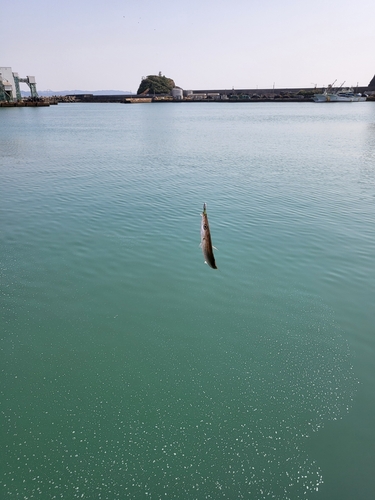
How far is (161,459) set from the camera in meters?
8.22

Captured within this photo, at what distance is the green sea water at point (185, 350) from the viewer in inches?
316

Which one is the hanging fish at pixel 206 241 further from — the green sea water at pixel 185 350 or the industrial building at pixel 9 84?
the industrial building at pixel 9 84

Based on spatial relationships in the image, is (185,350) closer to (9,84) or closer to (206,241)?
(206,241)

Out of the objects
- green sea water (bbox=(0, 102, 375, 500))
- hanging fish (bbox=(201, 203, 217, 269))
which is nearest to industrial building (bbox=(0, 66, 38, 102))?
green sea water (bbox=(0, 102, 375, 500))

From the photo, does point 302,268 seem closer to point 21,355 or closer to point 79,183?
point 21,355

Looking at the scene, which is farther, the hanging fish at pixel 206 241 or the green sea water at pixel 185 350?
the green sea water at pixel 185 350

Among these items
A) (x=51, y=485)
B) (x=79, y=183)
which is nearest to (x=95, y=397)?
(x=51, y=485)

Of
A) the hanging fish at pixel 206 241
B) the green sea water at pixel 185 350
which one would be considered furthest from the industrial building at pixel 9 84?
the hanging fish at pixel 206 241

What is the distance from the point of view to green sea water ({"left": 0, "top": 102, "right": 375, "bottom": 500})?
8.03m

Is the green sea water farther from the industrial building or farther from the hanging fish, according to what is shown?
the industrial building

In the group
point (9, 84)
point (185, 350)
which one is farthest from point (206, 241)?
point (9, 84)

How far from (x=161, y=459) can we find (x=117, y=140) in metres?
60.5

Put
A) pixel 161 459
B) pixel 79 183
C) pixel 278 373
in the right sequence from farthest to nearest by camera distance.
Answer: pixel 79 183 < pixel 278 373 < pixel 161 459

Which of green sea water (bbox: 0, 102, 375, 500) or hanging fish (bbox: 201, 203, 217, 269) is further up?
hanging fish (bbox: 201, 203, 217, 269)
